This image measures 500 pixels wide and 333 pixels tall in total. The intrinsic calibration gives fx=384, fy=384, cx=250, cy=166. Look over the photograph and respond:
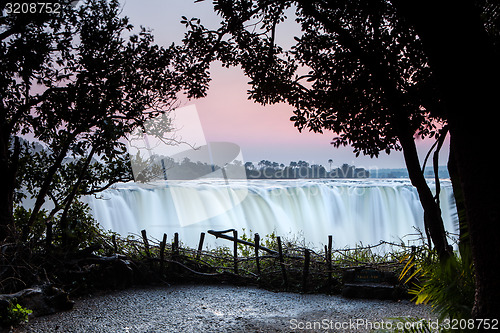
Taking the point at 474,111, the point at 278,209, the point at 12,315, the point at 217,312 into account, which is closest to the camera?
the point at 474,111

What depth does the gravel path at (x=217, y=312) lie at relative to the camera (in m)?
4.81

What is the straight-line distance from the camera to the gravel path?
15.8 feet

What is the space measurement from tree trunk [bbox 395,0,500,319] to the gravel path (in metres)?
2.50

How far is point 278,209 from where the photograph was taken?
13.6 meters

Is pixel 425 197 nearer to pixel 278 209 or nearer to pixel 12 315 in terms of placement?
pixel 12 315

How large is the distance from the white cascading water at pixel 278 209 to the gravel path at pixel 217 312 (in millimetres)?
5880

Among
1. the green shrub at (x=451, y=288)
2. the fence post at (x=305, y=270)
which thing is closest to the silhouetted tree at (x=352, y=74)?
the green shrub at (x=451, y=288)

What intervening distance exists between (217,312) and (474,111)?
4521 mm

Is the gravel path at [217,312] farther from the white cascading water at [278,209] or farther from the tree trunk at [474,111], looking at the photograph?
the white cascading water at [278,209]

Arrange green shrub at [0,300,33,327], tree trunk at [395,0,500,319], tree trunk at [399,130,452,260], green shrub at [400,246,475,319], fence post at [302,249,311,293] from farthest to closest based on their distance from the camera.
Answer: fence post at [302,249,311,293], green shrub at [0,300,33,327], tree trunk at [399,130,452,260], green shrub at [400,246,475,319], tree trunk at [395,0,500,319]

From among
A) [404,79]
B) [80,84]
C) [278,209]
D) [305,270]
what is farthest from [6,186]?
[278,209]

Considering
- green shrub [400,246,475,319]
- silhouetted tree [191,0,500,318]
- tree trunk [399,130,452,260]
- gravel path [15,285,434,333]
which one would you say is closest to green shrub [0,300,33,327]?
gravel path [15,285,434,333]

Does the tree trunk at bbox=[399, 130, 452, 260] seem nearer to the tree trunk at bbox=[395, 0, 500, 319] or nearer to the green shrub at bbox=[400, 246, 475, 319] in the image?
the green shrub at bbox=[400, 246, 475, 319]

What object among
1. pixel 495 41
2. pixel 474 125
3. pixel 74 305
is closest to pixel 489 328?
pixel 474 125
